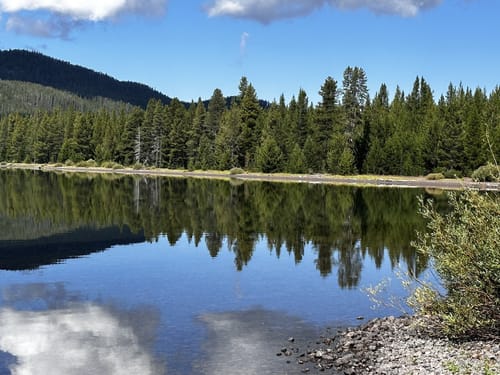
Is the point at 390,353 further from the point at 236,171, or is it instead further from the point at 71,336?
the point at 236,171

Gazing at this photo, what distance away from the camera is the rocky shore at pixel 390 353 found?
471 inches

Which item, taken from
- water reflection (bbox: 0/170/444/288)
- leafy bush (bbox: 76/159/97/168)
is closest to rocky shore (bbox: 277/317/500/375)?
water reflection (bbox: 0/170/444/288)

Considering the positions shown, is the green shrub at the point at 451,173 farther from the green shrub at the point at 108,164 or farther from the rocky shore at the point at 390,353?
the green shrub at the point at 108,164

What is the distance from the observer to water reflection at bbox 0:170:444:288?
3020cm

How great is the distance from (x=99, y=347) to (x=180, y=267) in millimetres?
11303

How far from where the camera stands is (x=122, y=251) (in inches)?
1182

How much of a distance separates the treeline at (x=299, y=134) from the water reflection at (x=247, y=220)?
33.7 meters

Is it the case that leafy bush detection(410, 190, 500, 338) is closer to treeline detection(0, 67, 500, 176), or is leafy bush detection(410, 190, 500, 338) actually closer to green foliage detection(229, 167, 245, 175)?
treeline detection(0, 67, 500, 176)

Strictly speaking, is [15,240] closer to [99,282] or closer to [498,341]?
[99,282]

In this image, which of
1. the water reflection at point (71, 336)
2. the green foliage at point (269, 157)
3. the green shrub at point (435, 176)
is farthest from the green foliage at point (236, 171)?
the water reflection at point (71, 336)

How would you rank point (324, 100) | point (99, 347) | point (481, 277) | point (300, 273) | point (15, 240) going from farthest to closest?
point (324, 100)
point (15, 240)
point (300, 273)
point (99, 347)
point (481, 277)

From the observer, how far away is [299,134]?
116875 mm

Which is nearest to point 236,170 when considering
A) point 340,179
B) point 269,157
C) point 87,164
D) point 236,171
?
point 236,171

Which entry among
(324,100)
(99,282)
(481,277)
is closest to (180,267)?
(99,282)
